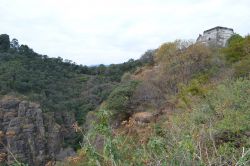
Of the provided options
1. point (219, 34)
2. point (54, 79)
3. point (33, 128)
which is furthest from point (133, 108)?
point (54, 79)

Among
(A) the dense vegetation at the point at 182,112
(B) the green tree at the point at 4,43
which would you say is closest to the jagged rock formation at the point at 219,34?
(A) the dense vegetation at the point at 182,112

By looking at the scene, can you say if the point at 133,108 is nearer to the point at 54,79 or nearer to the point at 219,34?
the point at 219,34

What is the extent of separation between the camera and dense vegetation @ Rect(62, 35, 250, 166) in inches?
154

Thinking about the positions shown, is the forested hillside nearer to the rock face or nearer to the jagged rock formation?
the rock face

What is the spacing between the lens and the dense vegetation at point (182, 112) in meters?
3.91

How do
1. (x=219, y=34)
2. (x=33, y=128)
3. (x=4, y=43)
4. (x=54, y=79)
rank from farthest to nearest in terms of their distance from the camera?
→ (x=4, y=43) → (x=54, y=79) → (x=33, y=128) → (x=219, y=34)

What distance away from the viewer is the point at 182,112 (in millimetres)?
12664

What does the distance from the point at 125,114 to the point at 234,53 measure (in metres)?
5.45

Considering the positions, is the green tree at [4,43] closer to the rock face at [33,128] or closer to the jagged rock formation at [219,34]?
the rock face at [33,128]

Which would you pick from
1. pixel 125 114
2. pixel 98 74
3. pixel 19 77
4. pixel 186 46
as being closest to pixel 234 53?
pixel 186 46

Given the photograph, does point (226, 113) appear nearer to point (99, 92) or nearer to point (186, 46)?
point (186, 46)

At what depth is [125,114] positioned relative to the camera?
19.1m

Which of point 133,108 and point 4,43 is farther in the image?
point 4,43

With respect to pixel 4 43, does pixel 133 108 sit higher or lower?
lower
